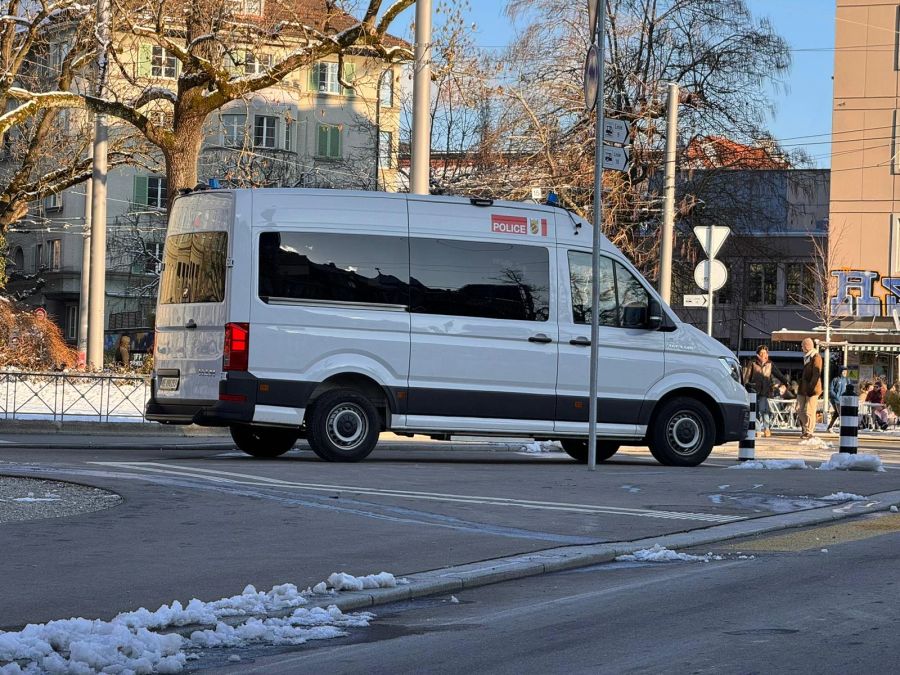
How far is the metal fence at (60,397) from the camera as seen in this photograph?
22469 millimetres

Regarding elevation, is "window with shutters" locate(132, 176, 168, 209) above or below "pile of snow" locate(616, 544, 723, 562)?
above

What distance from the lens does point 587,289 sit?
17016mm

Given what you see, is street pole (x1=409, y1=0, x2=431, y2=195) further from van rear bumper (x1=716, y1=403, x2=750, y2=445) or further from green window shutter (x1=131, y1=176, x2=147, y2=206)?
green window shutter (x1=131, y1=176, x2=147, y2=206)

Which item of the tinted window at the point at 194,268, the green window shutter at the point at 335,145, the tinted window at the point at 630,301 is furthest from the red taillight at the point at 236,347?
the green window shutter at the point at 335,145

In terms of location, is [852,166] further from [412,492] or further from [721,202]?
[412,492]

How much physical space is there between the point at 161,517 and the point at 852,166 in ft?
128

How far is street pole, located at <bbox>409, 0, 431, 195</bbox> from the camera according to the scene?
855 inches

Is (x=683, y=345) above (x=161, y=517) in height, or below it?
above

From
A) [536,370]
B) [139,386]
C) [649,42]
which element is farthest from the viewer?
[649,42]

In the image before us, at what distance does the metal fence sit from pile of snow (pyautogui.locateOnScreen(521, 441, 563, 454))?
6.16 metres

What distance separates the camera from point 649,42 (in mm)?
41656

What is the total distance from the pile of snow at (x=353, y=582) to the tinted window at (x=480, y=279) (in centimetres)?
849

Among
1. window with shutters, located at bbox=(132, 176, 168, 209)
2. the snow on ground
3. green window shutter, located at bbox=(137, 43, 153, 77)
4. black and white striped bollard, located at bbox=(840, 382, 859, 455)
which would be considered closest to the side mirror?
black and white striped bollard, located at bbox=(840, 382, 859, 455)

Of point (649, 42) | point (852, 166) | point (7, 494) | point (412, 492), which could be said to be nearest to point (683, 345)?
point (412, 492)
